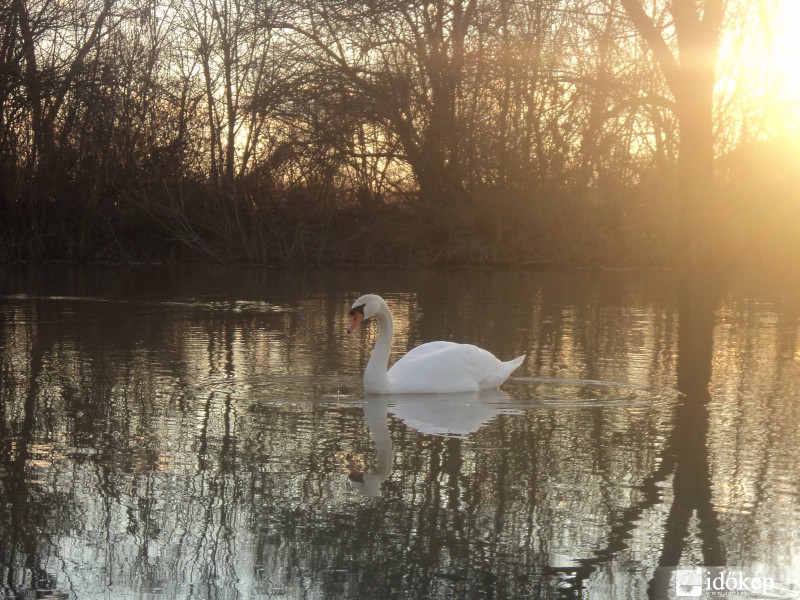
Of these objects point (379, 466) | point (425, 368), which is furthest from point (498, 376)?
point (379, 466)

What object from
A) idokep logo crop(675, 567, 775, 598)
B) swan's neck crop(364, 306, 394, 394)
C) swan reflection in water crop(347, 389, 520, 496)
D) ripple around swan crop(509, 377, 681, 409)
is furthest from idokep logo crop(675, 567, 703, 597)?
swan's neck crop(364, 306, 394, 394)

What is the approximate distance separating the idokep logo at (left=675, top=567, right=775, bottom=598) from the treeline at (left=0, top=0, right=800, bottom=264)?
1925cm

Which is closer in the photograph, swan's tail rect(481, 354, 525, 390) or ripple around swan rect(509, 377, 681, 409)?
ripple around swan rect(509, 377, 681, 409)

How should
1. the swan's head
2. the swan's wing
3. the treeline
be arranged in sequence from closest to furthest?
1. the swan's wing
2. the swan's head
3. the treeline

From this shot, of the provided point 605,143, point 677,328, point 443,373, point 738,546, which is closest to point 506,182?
point 605,143

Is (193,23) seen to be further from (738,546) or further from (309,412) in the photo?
(738,546)

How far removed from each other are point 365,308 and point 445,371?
76 cm

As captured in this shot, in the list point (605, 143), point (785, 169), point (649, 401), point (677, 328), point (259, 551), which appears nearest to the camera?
point (259, 551)

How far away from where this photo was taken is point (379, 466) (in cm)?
607

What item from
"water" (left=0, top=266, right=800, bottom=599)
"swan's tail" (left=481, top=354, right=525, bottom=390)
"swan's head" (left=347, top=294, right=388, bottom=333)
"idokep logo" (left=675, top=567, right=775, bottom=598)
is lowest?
"idokep logo" (left=675, top=567, right=775, bottom=598)

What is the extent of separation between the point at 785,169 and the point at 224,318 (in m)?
15.7

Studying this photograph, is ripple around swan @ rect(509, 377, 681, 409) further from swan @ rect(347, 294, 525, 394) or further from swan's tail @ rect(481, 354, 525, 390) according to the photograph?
swan @ rect(347, 294, 525, 394)

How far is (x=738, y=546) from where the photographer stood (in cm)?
472

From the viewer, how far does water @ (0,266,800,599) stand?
4.40 meters
